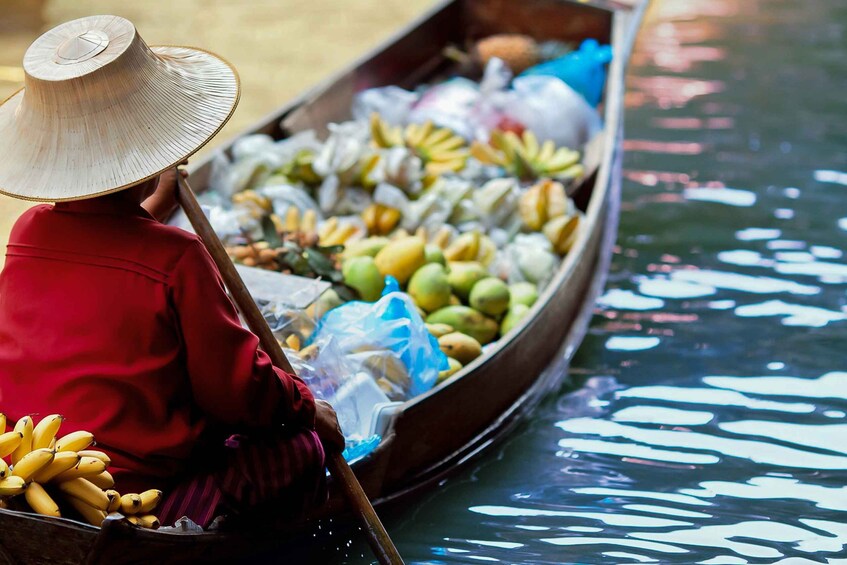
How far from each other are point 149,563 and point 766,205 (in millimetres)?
3413

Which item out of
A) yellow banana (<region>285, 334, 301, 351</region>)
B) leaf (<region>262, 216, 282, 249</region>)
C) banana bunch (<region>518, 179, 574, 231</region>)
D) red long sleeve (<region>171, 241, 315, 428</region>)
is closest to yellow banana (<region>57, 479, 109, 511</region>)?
red long sleeve (<region>171, 241, 315, 428</region>)

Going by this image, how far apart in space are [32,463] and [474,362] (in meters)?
1.29

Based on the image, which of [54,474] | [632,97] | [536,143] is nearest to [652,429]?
[536,143]

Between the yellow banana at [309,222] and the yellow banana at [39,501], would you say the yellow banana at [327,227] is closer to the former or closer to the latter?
the yellow banana at [309,222]

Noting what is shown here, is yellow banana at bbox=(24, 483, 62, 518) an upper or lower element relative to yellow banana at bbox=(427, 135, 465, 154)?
lower

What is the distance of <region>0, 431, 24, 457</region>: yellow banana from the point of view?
164 centimetres

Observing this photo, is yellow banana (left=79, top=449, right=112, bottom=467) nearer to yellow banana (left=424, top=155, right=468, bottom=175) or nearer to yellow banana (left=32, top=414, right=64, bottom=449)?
yellow banana (left=32, top=414, right=64, bottom=449)

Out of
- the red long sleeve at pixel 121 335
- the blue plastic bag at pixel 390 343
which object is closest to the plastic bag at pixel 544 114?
the blue plastic bag at pixel 390 343

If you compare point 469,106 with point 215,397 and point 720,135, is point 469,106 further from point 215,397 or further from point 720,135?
point 215,397

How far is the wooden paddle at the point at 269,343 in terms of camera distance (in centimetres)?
205

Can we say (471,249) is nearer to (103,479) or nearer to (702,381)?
(702,381)

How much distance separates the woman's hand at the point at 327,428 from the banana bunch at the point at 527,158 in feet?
6.78

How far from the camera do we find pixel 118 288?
1.70 metres

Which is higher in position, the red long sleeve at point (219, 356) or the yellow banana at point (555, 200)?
the red long sleeve at point (219, 356)
